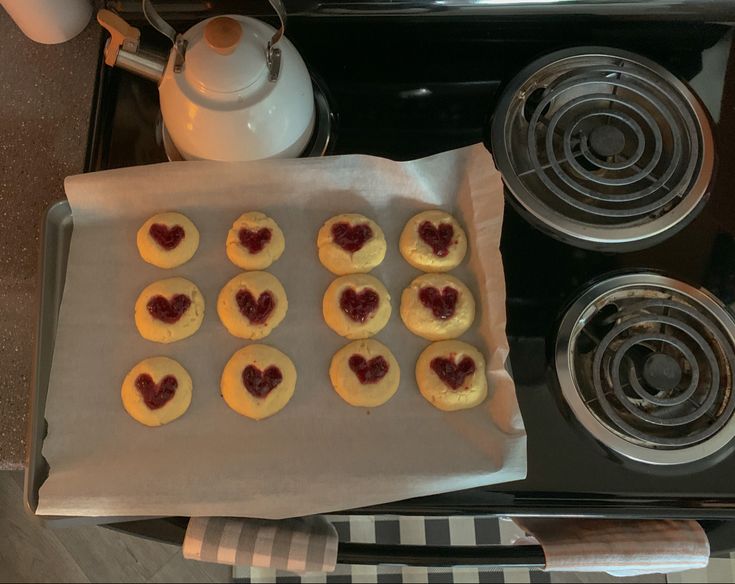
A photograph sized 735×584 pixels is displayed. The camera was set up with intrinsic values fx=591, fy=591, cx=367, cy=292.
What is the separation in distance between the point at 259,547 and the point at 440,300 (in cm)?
35

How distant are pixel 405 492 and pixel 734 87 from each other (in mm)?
697

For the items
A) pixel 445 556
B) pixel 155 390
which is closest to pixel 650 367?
pixel 445 556

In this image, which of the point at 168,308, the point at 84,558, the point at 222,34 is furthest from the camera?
the point at 84,558

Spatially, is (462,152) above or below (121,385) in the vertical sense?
above

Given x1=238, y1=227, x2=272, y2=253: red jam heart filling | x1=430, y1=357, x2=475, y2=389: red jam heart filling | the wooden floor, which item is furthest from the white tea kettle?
the wooden floor

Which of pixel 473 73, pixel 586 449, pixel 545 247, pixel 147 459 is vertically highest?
pixel 473 73

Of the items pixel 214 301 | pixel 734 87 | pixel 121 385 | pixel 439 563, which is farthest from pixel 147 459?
pixel 734 87

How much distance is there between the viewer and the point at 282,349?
2.45 ft

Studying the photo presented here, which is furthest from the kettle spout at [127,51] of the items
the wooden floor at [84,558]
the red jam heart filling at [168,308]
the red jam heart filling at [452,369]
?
the wooden floor at [84,558]

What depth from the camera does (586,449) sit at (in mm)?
663

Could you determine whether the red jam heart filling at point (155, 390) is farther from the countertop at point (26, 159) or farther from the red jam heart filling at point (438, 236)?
the red jam heart filling at point (438, 236)

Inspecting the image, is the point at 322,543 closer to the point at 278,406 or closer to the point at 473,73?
the point at 278,406

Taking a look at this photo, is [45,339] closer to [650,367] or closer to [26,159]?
[26,159]

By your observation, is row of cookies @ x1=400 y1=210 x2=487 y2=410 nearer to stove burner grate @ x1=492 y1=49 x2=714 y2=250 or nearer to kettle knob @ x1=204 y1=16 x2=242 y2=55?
stove burner grate @ x1=492 y1=49 x2=714 y2=250
